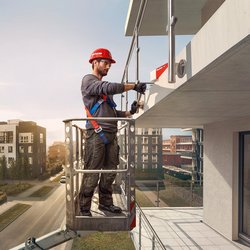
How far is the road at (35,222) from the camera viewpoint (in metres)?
20.1

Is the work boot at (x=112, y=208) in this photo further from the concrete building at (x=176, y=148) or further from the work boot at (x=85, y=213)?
the concrete building at (x=176, y=148)

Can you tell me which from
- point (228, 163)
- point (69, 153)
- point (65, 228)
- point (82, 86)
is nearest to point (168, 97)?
point (82, 86)

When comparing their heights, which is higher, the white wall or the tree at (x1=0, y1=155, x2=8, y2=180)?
the white wall

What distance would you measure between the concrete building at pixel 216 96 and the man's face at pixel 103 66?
704 millimetres

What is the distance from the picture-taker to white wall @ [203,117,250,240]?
6190 millimetres

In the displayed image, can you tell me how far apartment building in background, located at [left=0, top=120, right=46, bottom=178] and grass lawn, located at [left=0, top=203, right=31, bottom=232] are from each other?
1376cm

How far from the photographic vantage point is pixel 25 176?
43.2 m

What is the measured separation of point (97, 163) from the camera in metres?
3.02

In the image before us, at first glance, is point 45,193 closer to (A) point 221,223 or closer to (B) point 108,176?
(A) point 221,223

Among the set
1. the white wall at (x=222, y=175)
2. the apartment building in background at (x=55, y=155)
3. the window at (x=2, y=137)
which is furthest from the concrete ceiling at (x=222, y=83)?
the apartment building in background at (x=55, y=155)

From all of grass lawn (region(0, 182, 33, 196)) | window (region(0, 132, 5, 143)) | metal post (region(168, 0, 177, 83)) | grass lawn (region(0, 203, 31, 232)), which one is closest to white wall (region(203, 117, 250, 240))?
metal post (region(168, 0, 177, 83))

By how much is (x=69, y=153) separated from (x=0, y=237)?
21.3m

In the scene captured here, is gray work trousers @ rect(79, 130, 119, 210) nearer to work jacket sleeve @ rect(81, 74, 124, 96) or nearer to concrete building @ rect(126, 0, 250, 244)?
work jacket sleeve @ rect(81, 74, 124, 96)

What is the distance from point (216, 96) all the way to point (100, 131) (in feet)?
4.67
